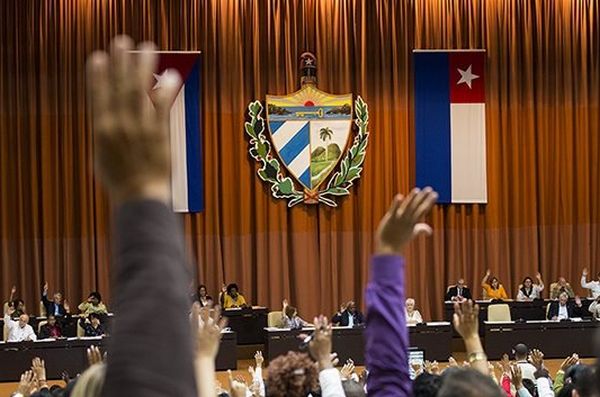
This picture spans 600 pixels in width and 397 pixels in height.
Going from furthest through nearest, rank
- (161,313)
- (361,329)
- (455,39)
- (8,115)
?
(455,39) → (8,115) → (361,329) → (161,313)

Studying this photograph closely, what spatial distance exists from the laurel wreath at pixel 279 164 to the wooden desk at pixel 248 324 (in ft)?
9.83

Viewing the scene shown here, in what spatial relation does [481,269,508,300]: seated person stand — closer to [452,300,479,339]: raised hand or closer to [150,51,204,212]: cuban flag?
[150,51,204,212]: cuban flag

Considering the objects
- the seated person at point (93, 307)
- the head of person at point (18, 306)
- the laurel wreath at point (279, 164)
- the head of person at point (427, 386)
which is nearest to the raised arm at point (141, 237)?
the head of person at point (427, 386)

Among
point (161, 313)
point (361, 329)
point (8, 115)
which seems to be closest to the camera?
point (161, 313)

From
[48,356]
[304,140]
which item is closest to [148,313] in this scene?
[48,356]

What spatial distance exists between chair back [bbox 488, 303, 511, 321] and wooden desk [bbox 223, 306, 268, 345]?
3928 millimetres

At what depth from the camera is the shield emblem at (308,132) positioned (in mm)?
18266

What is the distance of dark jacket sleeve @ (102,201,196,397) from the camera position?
0.92 metres

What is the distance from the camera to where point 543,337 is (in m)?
15.1

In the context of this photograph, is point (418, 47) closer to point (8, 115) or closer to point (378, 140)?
point (378, 140)

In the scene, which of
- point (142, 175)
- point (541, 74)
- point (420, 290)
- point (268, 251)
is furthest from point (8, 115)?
Result: point (142, 175)

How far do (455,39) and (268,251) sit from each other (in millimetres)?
5812

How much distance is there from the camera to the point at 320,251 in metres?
18.8

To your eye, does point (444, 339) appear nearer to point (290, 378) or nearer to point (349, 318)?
point (349, 318)
